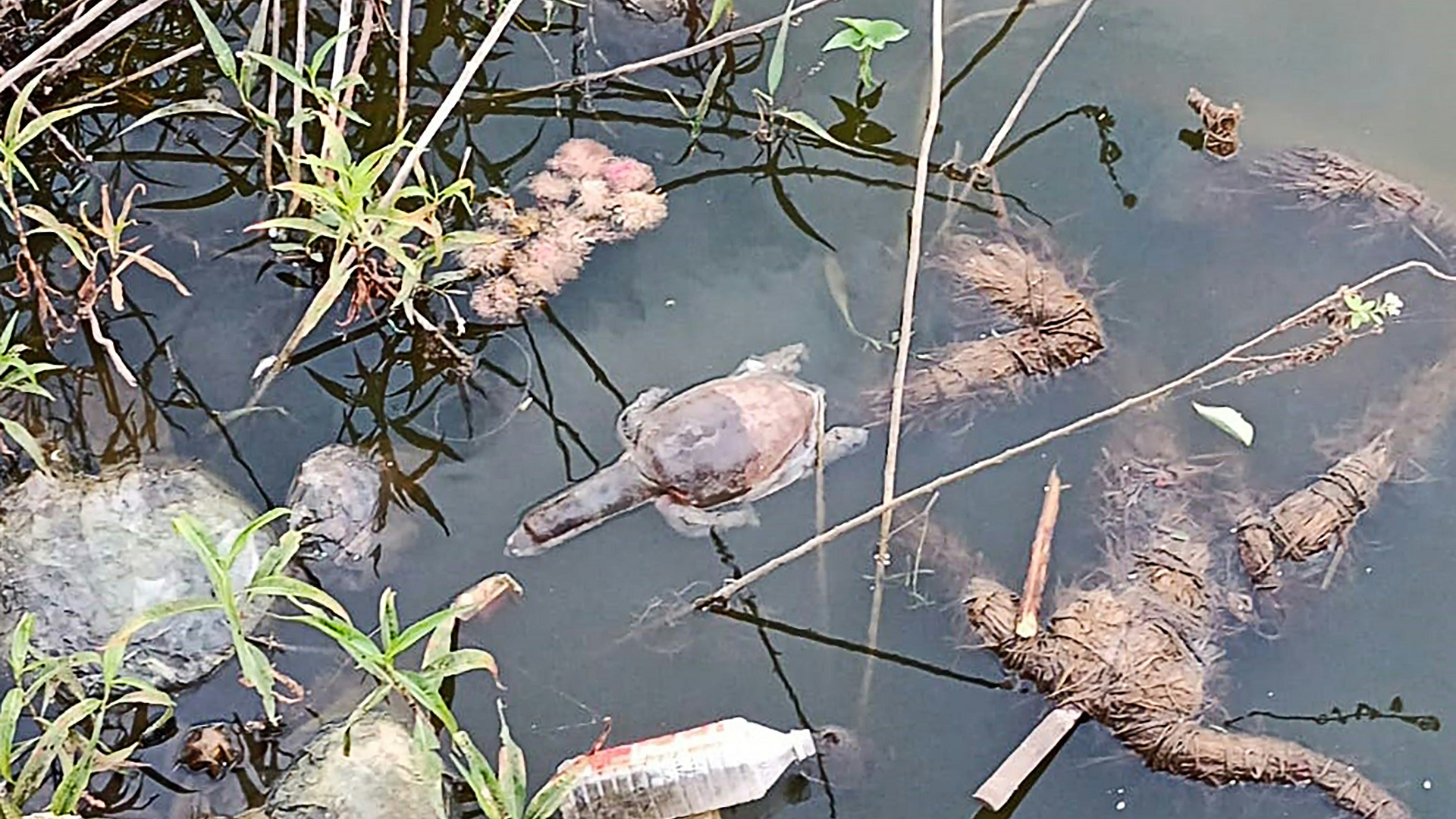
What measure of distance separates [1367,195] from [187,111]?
6.43ft

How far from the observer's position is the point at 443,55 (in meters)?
2.48

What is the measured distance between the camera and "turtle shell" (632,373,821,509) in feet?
6.72

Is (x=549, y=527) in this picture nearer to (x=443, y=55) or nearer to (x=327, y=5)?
(x=443, y=55)

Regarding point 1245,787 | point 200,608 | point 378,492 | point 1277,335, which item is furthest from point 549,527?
point 1277,335

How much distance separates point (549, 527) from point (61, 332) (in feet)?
2.78

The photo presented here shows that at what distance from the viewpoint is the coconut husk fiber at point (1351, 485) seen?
201 cm

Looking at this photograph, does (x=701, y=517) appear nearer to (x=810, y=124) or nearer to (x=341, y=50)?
(x=810, y=124)

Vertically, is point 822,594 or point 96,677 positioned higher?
point 96,677

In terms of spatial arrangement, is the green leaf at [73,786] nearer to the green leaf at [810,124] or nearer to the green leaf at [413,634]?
the green leaf at [413,634]

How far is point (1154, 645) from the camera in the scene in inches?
75.8

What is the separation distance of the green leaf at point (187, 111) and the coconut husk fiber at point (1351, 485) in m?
1.71

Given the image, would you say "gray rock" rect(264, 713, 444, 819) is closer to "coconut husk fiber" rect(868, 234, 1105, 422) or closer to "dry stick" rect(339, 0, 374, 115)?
"coconut husk fiber" rect(868, 234, 1105, 422)

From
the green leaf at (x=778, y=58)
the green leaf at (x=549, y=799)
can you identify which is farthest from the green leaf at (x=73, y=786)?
the green leaf at (x=778, y=58)

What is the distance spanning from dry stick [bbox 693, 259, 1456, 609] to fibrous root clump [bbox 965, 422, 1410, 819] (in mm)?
97
